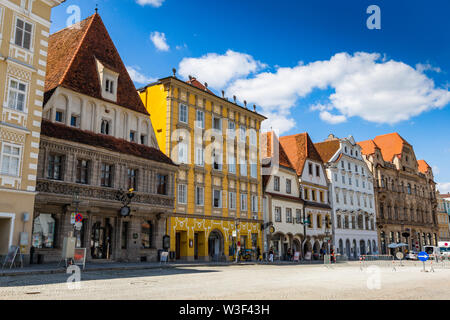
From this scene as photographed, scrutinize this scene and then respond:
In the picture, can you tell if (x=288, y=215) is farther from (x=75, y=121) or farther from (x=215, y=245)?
(x=75, y=121)

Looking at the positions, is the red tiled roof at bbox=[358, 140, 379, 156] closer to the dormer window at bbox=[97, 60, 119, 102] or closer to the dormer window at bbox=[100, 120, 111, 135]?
the dormer window at bbox=[97, 60, 119, 102]

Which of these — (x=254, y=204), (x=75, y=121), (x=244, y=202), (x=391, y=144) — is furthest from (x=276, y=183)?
(x=391, y=144)

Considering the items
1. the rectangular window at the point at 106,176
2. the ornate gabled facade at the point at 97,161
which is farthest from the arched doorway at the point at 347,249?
the rectangular window at the point at 106,176

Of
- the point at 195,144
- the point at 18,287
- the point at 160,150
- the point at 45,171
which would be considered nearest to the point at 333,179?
the point at 195,144

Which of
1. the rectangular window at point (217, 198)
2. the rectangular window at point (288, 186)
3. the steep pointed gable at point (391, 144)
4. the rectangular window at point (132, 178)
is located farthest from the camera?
the steep pointed gable at point (391, 144)

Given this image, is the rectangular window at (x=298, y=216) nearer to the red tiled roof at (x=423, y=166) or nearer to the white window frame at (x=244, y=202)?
the white window frame at (x=244, y=202)

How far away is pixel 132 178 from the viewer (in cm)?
3081

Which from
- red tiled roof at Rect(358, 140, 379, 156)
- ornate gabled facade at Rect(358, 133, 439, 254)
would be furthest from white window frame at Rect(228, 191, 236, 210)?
red tiled roof at Rect(358, 140, 379, 156)

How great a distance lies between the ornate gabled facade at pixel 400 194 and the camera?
237 feet

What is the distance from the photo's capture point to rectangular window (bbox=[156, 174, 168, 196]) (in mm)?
32969

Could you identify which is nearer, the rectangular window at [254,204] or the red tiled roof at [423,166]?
the rectangular window at [254,204]

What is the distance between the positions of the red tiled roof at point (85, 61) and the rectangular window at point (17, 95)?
4121 mm

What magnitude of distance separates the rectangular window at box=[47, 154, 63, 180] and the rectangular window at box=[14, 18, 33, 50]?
6426mm

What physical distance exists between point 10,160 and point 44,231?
530 centimetres
